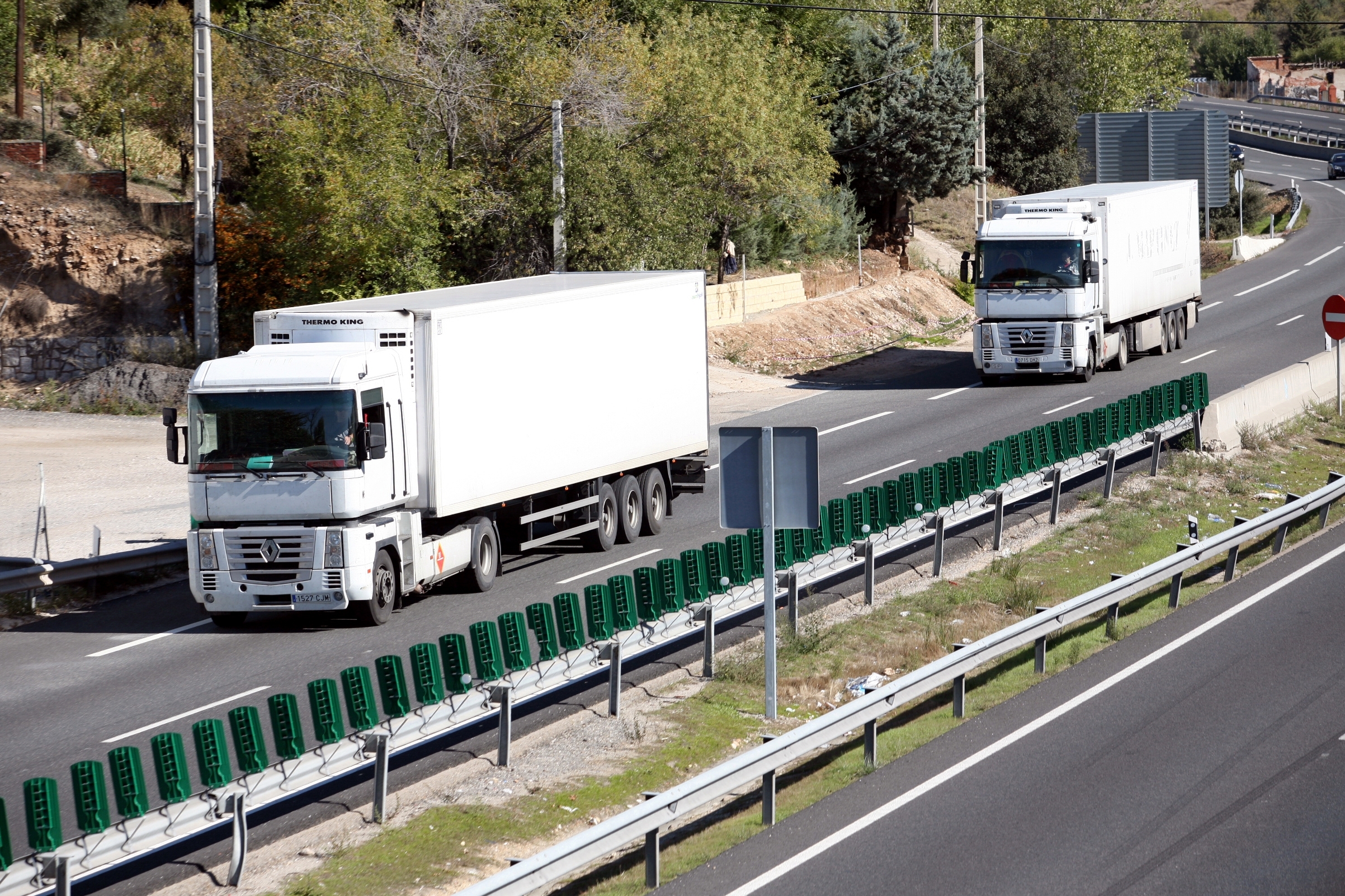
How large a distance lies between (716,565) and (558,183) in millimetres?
20988

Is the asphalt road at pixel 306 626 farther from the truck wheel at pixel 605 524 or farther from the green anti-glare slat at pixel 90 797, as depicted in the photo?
the green anti-glare slat at pixel 90 797

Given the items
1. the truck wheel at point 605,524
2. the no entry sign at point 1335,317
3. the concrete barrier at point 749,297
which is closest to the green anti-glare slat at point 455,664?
the truck wheel at point 605,524

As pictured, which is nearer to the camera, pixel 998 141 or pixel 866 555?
pixel 866 555

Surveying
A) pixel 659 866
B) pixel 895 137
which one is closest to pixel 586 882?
pixel 659 866

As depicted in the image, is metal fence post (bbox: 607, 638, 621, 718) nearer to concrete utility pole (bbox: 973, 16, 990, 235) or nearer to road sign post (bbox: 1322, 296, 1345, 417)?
road sign post (bbox: 1322, 296, 1345, 417)

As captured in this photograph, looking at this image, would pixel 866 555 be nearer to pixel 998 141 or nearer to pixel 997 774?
pixel 997 774

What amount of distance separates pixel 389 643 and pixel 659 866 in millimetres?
6573

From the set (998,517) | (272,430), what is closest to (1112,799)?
(272,430)

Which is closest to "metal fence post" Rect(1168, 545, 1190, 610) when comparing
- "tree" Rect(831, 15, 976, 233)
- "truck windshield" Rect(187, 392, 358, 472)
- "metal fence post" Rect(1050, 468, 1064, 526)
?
"metal fence post" Rect(1050, 468, 1064, 526)

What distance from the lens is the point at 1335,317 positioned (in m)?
28.2

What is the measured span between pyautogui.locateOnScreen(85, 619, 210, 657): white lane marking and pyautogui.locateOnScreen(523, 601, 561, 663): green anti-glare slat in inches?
218

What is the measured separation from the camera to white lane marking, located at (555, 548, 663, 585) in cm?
1817

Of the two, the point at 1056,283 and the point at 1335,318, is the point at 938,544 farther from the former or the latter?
the point at 1056,283

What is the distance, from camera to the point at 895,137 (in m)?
55.9
